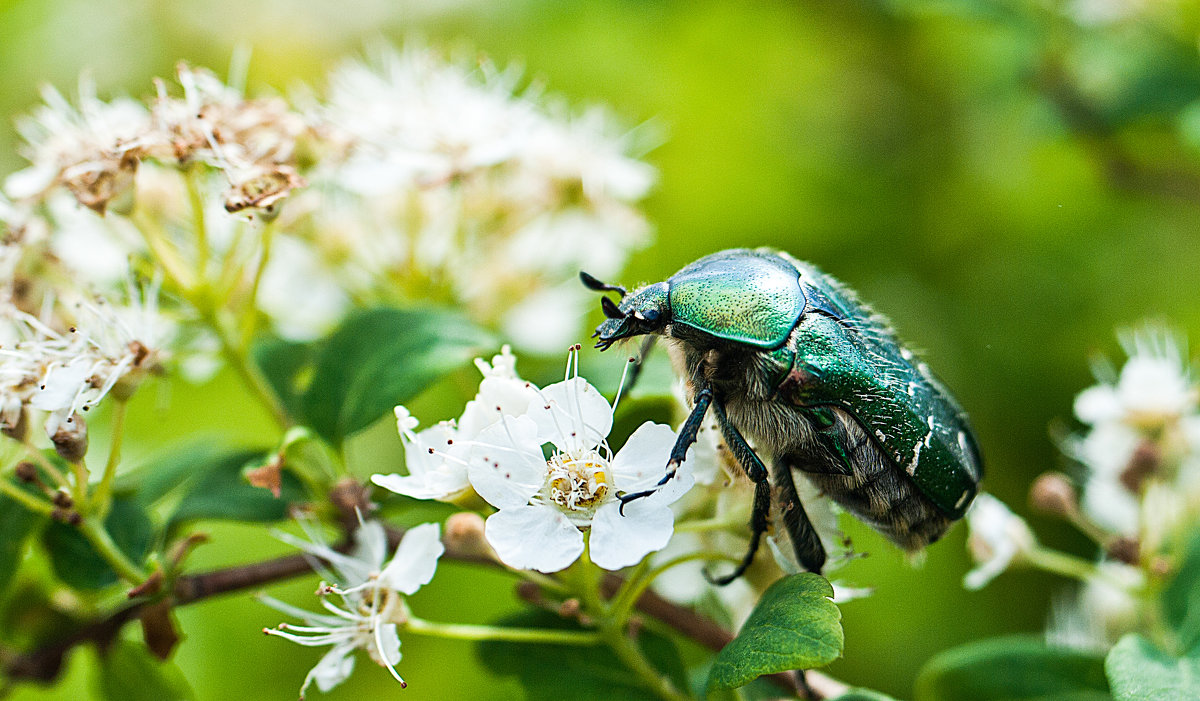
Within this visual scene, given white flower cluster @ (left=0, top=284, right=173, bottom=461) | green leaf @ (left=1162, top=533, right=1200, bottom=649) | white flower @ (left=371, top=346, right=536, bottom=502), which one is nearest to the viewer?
white flower @ (left=371, top=346, right=536, bottom=502)

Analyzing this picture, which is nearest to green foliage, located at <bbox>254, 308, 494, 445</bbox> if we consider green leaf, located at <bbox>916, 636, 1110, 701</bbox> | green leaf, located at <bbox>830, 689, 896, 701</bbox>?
green leaf, located at <bbox>830, 689, 896, 701</bbox>

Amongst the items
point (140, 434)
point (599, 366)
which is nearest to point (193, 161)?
point (599, 366)

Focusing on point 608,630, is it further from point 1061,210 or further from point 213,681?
point 1061,210

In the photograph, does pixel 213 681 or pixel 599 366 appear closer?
pixel 599 366

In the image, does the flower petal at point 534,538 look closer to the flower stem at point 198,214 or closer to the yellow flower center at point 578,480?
the yellow flower center at point 578,480

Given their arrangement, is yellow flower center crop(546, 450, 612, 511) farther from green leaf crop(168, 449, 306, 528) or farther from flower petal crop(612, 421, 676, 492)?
green leaf crop(168, 449, 306, 528)

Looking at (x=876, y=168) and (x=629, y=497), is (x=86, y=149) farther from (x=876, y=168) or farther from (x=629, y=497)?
(x=876, y=168)

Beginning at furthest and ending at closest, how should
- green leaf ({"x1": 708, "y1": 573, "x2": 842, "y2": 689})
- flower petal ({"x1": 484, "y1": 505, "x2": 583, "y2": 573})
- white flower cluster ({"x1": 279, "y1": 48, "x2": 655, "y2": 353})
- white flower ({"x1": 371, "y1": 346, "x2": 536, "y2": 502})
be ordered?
white flower cluster ({"x1": 279, "y1": 48, "x2": 655, "y2": 353}) → white flower ({"x1": 371, "y1": 346, "x2": 536, "y2": 502}) → flower petal ({"x1": 484, "y1": 505, "x2": 583, "y2": 573}) → green leaf ({"x1": 708, "y1": 573, "x2": 842, "y2": 689})
